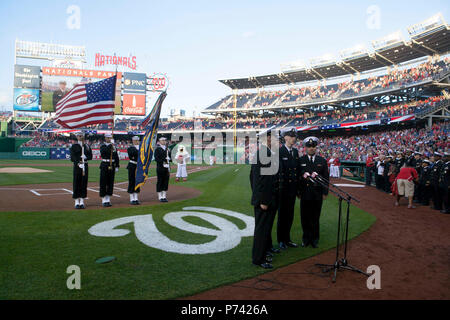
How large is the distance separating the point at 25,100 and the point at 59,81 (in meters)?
7.16

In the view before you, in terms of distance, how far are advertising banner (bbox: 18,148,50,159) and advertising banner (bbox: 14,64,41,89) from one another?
59.8ft

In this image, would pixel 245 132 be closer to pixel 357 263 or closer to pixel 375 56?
pixel 375 56

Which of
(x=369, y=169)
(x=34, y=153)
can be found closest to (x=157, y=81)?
(x=34, y=153)

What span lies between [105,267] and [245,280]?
2.10 m

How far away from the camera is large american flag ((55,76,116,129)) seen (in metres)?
8.82

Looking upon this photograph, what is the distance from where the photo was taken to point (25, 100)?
52.3 meters

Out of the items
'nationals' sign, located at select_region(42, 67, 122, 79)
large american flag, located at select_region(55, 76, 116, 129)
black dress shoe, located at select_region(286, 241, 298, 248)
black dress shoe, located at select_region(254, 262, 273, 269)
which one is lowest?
black dress shoe, located at select_region(286, 241, 298, 248)

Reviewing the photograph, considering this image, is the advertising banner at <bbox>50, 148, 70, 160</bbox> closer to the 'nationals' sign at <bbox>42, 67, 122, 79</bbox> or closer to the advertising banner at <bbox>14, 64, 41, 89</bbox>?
the 'nationals' sign at <bbox>42, 67, 122, 79</bbox>

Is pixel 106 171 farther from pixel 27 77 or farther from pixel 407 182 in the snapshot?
pixel 27 77

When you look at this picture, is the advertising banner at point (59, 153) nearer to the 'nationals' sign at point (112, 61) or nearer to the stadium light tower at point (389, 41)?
the 'nationals' sign at point (112, 61)

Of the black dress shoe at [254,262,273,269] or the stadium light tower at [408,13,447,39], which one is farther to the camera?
the stadium light tower at [408,13,447,39]

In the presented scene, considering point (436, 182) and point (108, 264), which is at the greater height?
point (436, 182)

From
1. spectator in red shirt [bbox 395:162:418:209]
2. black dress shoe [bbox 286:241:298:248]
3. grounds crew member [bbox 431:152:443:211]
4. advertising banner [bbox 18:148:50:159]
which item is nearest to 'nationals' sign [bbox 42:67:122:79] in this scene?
advertising banner [bbox 18:148:50:159]

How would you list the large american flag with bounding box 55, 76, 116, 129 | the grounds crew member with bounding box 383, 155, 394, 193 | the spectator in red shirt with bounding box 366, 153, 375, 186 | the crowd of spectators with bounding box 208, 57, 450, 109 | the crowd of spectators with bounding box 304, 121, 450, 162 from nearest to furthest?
the large american flag with bounding box 55, 76, 116, 129, the grounds crew member with bounding box 383, 155, 394, 193, the spectator in red shirt with bounding box 366, 153, 375, 186, the crowd of spectators with bounding box 304, 121, 450, 162, the crowd of spectators with bounding box 208, 57, 450, 109
